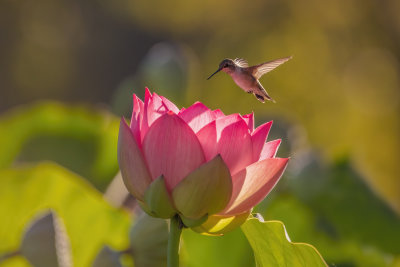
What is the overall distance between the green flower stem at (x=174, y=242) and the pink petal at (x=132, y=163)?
22 mm

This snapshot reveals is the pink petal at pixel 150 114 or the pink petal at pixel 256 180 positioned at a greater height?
the pink petal at pixel 150 114

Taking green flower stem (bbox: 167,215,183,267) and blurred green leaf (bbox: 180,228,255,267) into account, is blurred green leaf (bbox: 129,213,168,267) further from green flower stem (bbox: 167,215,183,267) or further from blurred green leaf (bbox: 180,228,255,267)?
blurred green leaf (bbox: 180,228,255,267)

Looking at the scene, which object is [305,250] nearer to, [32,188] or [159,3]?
[32,188]

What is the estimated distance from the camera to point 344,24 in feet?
9.69

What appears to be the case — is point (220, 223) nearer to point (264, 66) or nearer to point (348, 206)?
point (264, 66)

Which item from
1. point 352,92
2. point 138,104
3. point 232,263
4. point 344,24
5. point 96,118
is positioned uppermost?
point 138,104

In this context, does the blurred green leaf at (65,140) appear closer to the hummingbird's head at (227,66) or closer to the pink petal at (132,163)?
the hummingbird's head at (227,66)

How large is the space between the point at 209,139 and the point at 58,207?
1.09ft

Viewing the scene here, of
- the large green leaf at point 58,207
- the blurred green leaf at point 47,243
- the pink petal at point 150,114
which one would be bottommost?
the large green leaf at point 58,207

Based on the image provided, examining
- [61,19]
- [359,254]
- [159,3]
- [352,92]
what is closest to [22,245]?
[359,254]

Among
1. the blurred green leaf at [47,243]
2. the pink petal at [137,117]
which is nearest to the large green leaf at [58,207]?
the blurred green leaf at [47,243]

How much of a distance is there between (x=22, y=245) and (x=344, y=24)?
2655 millimetres

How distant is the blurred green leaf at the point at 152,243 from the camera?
17.2 inches

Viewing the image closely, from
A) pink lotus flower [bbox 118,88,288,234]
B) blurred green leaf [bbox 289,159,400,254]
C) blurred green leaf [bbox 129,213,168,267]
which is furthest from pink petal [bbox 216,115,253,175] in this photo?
blurred green leaf [bbox 289,159,400,254]
